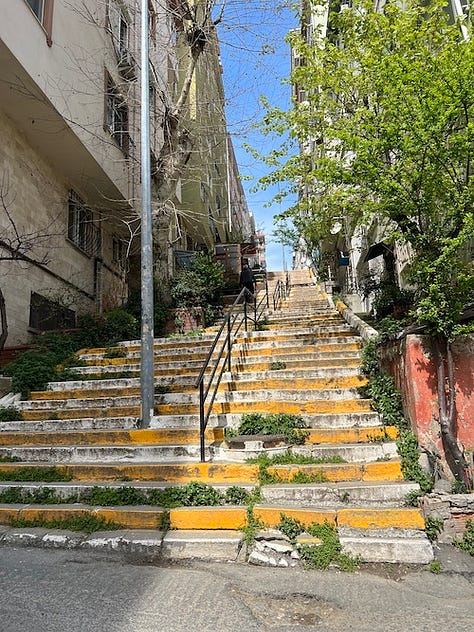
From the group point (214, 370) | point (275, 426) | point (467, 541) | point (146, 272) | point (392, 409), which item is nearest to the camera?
point (467, 541)

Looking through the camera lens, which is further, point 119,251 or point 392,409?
point 119,251

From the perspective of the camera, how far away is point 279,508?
4230 millimetres

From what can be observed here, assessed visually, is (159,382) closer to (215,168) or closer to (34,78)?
(34,78)

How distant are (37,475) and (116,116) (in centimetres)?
1210

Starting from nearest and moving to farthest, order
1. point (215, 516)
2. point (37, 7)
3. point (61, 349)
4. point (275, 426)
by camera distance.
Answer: point (215, 516) < point (275, 426) < point (61, 349) < point (37, 7)

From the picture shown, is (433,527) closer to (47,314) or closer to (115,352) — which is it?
(115,352)

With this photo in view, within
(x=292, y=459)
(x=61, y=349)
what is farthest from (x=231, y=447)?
(x=61, y=349)

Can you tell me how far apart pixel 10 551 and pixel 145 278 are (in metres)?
3.88

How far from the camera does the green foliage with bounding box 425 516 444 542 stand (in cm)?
404

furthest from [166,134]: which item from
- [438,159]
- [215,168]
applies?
[215,168]

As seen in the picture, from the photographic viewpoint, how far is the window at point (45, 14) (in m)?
9.65

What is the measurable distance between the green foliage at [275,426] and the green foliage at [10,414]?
12.5 feet

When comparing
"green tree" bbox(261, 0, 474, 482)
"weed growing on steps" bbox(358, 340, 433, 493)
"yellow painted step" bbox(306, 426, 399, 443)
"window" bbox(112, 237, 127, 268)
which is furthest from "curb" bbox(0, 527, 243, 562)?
"window" bbox(112, 237, 127, 268)

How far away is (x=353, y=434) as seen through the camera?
5461 millimetres
